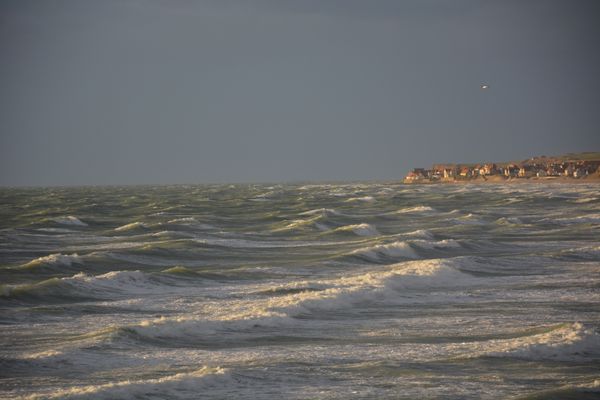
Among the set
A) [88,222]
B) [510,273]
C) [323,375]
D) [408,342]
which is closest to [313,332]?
[408,342]

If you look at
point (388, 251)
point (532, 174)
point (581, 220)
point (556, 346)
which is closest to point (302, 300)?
point (556, 346)

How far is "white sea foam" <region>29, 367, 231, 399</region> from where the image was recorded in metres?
11.6

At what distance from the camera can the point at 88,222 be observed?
58062 millimetres

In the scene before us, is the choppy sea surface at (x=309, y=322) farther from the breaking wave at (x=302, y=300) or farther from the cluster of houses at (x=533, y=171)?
the cluster of houses at (x=533, y=171)

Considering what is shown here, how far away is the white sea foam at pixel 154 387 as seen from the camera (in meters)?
11.6

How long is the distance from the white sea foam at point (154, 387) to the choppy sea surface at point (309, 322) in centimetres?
3

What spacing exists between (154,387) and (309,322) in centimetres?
633

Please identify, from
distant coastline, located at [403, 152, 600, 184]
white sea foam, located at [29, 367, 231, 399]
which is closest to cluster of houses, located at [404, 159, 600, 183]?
distant coastline, located at [403, 152, 600, 184]

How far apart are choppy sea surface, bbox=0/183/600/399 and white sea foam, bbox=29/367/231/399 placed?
0.03 metres

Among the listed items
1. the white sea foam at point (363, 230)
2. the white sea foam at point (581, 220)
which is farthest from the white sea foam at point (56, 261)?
the white sea foam at point (581, 220)

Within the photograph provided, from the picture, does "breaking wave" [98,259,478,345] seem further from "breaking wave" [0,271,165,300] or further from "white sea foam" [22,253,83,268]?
"white sea foam" [22,253,83,268]

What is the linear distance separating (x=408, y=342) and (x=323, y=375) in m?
2.92

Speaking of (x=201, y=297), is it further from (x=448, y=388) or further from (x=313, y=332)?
(x=448, y=388)

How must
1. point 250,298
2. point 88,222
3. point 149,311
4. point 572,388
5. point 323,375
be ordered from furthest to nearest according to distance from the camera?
point 88,222 < point 250,298 < point 149,311 < point 323,375 < point 572,388
